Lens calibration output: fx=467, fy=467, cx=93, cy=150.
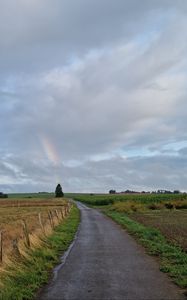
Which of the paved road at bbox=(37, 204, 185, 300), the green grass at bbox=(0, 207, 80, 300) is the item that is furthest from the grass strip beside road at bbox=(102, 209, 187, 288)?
the green grass at bbox=(0, 207, 80, 300)

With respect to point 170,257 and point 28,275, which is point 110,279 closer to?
point 28,275

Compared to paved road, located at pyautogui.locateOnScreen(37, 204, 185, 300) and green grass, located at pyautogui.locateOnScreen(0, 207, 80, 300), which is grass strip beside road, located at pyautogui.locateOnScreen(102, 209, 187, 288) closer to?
paved road, located at pyautogui.locateOnScreen(37, 204, 185, 300)

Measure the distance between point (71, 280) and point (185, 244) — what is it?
9821 mm

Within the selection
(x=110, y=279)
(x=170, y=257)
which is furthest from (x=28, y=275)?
(x=170, y=257)

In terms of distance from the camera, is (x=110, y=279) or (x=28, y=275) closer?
(x=110, y=279)

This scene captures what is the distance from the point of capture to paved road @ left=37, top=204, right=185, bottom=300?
34.5ft

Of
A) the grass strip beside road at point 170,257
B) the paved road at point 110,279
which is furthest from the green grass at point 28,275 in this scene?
the grass strip beside road at point 170,257

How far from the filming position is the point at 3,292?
10.9 m

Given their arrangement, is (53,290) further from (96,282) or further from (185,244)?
(185,244)

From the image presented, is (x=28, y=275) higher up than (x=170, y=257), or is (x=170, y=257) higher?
(x=170, y=257)

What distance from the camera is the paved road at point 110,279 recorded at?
1052 centimetres

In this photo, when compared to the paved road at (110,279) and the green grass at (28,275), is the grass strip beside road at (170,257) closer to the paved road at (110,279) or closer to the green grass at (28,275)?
the paved road at (110,279)

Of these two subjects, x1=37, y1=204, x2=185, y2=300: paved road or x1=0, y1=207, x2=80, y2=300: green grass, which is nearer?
x1=37, y1=204, x2=185, y2=300: paved road

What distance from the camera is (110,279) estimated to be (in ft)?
40.8
